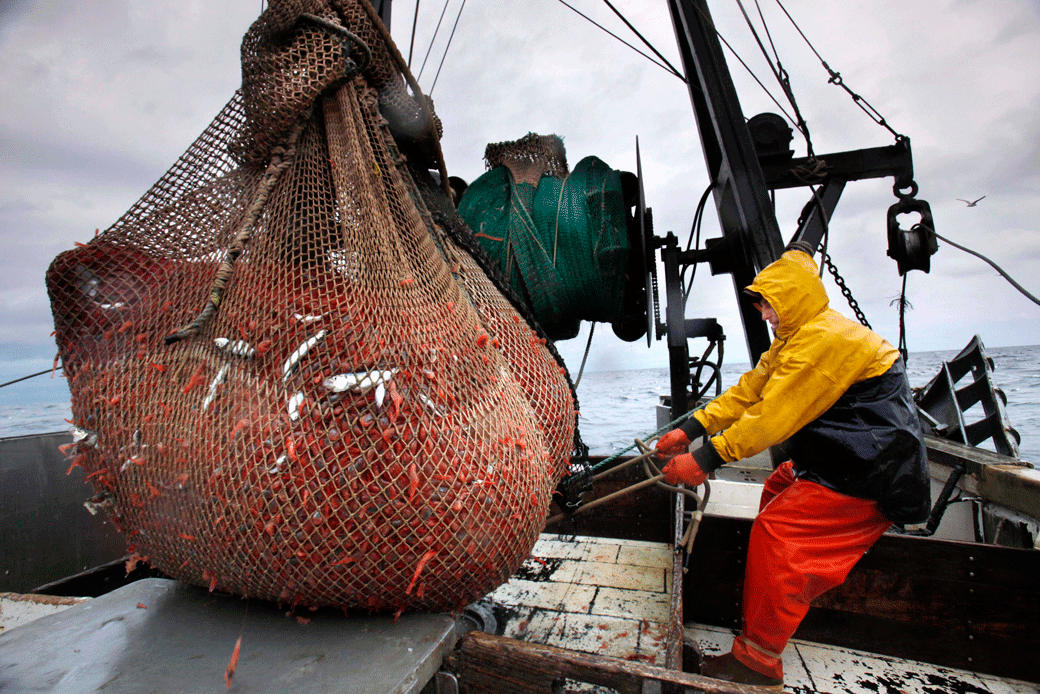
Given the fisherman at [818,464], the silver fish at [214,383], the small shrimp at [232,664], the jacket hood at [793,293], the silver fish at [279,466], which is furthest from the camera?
the jacket hood at [793,293]

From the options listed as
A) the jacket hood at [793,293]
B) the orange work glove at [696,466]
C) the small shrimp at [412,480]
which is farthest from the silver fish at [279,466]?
the jacket hood at [793,293]

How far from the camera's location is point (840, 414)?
2.47m

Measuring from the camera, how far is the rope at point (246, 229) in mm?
1570

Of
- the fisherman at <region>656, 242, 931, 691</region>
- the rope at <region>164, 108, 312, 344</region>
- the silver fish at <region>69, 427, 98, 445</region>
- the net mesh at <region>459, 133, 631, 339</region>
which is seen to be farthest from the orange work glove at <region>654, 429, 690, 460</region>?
the silver fish at <region>69, 427, 98, 445</region>

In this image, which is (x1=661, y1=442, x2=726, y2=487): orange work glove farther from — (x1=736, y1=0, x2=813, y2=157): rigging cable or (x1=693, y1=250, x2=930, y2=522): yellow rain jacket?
(x1=736, y1=0, x2=813, y2=157): rigging cable

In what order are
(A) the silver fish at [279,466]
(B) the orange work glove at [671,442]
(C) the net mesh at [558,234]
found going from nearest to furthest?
(A) the silver fish at [279,466] < (B) the orange work glove at [671,442] < (C) the net mesh at [558,234]

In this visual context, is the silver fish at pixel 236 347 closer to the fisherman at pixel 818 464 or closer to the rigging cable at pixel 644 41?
the fisherman at pixel 818 464

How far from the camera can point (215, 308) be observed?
1.61 metres

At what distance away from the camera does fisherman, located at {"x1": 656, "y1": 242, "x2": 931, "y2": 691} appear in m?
2.32

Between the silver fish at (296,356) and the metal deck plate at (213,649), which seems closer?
the metal deck plate at (213,649)

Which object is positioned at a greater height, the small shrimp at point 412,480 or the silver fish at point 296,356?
the silver fish at point 296,356

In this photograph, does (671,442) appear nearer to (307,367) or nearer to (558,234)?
(558,234)

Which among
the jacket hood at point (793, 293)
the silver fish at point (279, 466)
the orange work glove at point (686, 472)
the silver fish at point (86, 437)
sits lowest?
the orange work glove at point (686, 472)

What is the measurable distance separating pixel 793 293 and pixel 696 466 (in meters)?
1.02
